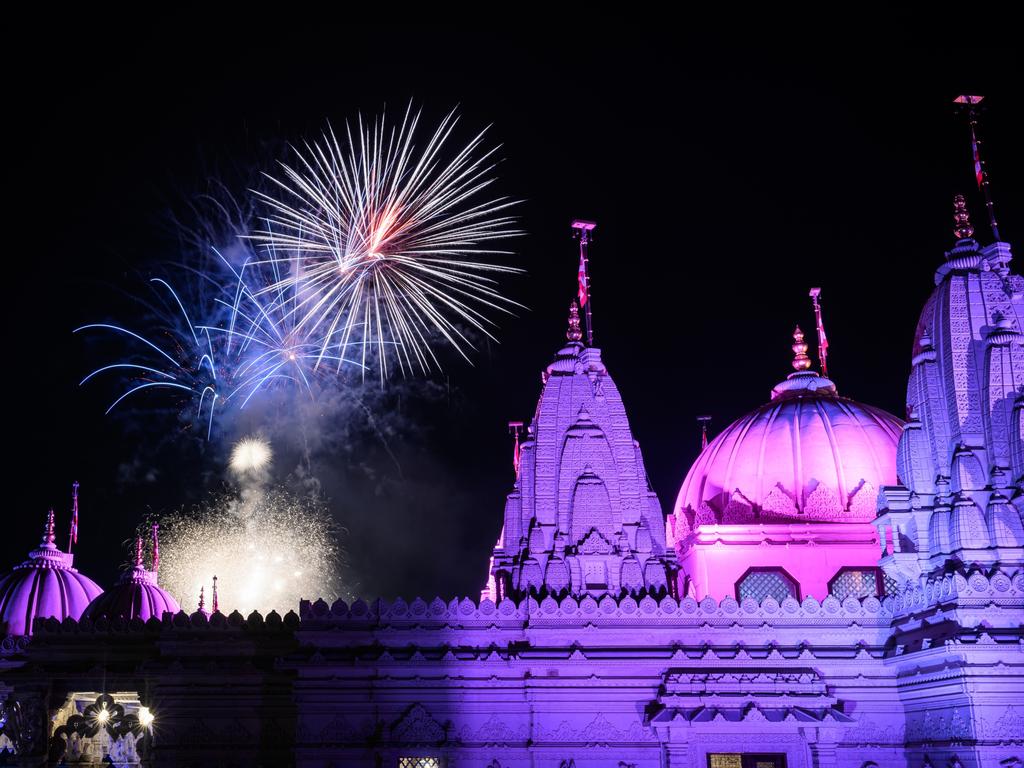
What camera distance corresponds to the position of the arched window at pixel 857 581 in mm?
34812

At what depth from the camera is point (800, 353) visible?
41.4m

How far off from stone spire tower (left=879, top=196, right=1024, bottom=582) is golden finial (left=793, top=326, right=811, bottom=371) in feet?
33.1

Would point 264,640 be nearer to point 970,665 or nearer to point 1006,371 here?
point 970,665

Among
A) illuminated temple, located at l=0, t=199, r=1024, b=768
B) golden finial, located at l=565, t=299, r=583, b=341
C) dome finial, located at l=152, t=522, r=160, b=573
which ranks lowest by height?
illuminated temple, located at l=0, t=199, r=1024, b=768

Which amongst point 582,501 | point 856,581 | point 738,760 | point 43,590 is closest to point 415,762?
point 738,760

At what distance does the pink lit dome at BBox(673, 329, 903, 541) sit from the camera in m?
36.0

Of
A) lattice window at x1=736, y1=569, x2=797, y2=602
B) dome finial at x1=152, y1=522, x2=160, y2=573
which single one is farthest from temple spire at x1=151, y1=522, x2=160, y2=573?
lattice window at x1=736, y1=569, x2=797, y2=602

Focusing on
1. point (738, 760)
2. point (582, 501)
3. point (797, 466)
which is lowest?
point (738, 760)

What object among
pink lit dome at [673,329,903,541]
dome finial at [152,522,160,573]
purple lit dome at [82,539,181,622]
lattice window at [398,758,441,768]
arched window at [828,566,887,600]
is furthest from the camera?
dome finial at [152,522,160,573]

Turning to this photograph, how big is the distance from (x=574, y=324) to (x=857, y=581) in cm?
1243

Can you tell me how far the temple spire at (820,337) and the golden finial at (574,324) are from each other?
38.8ft

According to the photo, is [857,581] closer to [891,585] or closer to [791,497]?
[791,497]

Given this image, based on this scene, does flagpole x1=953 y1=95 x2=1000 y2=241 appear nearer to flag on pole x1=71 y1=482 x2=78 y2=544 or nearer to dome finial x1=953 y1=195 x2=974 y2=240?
dome finial x1=953 y1=195 x2=974 y2=240

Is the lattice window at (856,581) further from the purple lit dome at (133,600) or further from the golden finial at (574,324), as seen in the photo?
the purple lit dome at (133,600)
